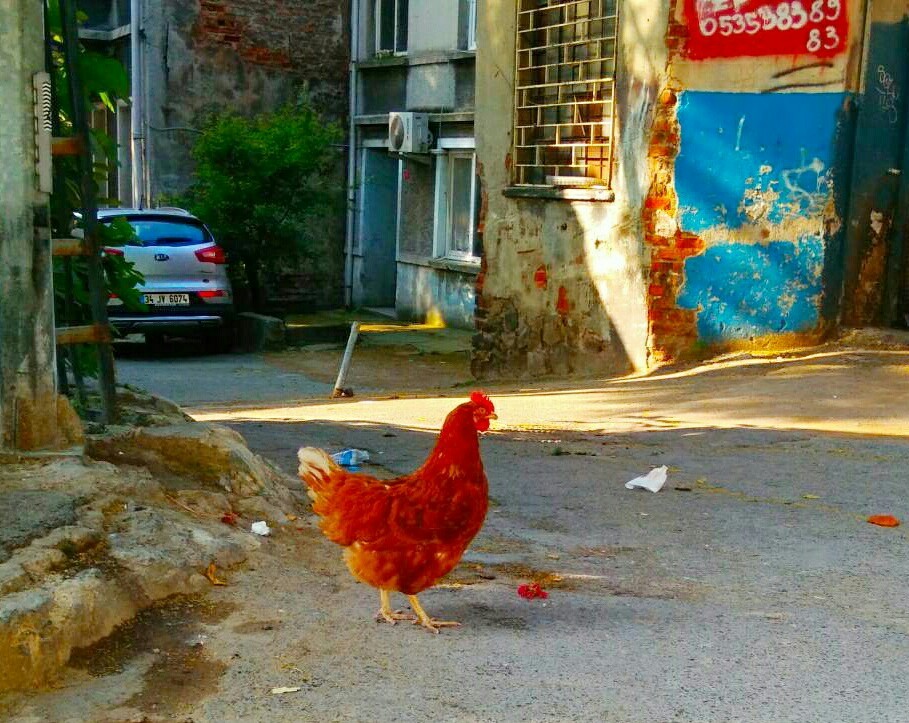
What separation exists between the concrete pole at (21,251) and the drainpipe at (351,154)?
660 inches

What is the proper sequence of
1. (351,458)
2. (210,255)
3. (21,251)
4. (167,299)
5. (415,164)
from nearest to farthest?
(21,251), (351,458), (167,299), (210,255), (415,164)

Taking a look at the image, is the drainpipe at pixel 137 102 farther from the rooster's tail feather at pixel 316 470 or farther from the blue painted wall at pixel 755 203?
the rooster's tail feather at pixel 316 470

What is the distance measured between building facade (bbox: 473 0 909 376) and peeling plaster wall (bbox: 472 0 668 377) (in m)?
0.03

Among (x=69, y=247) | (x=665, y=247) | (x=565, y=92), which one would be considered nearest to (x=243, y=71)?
(x=565, y=92)

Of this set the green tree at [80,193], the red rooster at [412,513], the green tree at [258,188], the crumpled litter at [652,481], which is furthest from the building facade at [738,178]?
the green tree at [258,188]

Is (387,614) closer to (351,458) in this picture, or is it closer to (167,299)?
(351,458)

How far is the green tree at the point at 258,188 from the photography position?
60.1 feet

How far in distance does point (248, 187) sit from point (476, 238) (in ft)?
12.2

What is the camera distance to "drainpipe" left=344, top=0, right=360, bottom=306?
70.6 feet

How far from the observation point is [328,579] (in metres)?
4.70

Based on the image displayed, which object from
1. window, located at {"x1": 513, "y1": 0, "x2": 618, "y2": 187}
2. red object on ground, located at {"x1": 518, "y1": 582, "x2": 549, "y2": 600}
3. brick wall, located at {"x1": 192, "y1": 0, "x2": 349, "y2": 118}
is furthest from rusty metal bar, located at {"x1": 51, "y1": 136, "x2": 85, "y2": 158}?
brick wall, located at {"x1": 192, "y1": 0, "x2": 349, "y2": 118}

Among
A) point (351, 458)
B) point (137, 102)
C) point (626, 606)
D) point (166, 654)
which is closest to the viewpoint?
point (166, 654)

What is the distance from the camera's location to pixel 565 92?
12.1m

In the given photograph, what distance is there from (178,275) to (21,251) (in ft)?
35.9
